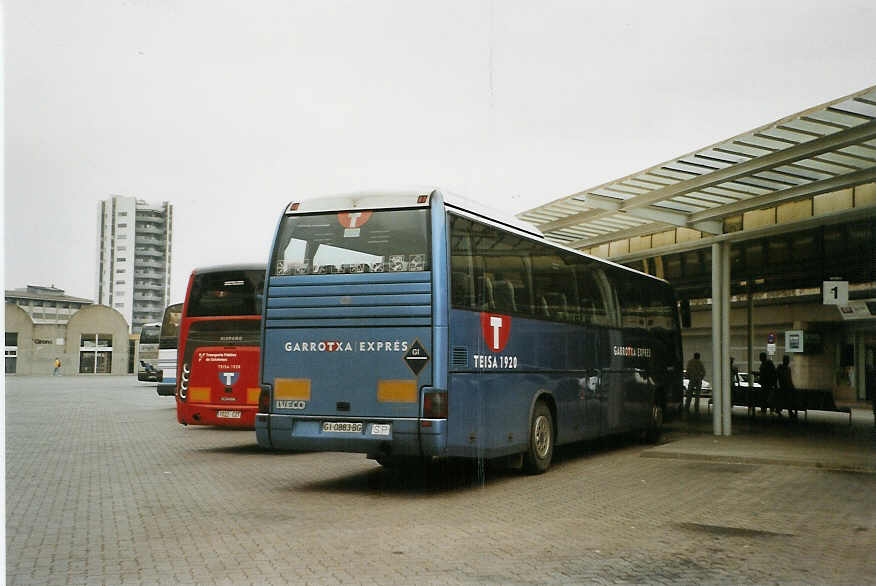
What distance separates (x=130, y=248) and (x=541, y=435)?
21.7 feet

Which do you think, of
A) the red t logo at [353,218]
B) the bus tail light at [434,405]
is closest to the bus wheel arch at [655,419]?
the bus tail light at [434,405]

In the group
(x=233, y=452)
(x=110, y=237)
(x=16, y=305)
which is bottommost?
(x=233, y=452)

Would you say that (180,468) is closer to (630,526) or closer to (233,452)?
(233,452)

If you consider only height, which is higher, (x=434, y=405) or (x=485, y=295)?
(x=485, y=295)

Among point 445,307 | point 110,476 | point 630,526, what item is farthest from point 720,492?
point 110,476

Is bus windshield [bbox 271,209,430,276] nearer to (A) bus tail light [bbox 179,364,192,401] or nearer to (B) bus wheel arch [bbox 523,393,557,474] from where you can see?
(B) bus wheel arch [bbox 523,393,557,474]

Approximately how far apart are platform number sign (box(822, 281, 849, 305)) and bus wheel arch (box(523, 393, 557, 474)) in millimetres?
10275

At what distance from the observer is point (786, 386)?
2481 centimetres

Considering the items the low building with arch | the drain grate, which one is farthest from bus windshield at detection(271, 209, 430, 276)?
the low building with arch

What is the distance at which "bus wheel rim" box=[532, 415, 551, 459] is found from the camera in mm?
11789

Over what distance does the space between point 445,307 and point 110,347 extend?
108 feet

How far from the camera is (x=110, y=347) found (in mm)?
39125

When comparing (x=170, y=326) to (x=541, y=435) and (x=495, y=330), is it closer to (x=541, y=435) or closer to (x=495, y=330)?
(x=541, y=435)

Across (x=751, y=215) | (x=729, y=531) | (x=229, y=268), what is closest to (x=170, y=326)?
(x=229, y=268)
